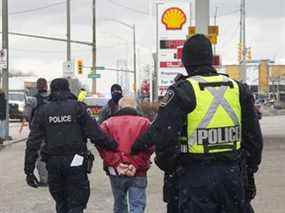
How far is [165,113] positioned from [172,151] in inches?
9.7

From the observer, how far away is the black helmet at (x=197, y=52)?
514cm

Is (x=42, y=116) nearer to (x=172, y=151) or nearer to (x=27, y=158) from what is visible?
(x=27, y=158)

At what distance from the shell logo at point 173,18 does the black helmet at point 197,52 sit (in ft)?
52.8

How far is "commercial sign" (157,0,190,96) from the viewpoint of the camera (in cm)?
2102

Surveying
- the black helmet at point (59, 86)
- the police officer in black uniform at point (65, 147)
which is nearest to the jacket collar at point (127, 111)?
the police officer in black uniform at point (65, 147)

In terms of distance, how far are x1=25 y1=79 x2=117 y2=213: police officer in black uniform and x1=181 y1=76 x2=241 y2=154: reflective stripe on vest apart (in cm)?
287

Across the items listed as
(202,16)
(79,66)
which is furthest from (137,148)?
(79,66)

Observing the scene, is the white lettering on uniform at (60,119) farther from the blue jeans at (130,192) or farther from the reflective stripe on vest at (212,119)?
the reflective stripe on vest at (212,119)

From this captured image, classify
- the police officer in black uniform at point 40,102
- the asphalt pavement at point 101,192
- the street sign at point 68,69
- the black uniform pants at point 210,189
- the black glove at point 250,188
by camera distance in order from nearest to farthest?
1. the black uniform pants at point 210,189
2. the black glove at point 250,188
3. the asphalt pavement at point 101,192
4. the police officer in black uniform at point 40,102
5. the street sign at point 68,69

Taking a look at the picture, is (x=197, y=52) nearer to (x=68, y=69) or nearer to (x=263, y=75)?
A: (x=68, y=69)

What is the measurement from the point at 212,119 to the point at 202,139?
0.47 ft

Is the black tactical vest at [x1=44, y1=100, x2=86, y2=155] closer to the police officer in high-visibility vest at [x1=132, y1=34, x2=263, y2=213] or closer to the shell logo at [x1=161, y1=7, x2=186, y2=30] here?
the police officer in high-visibility vest at [x1=132, y1=34, x2=263, y2=213]

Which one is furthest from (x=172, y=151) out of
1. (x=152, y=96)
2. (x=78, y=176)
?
(x=152, y=96)

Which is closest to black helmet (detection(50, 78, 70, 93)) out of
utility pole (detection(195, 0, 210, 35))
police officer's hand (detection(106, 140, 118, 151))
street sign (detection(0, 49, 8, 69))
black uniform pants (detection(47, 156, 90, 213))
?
black uniform pants (detection(47, 156, 90, 213))
